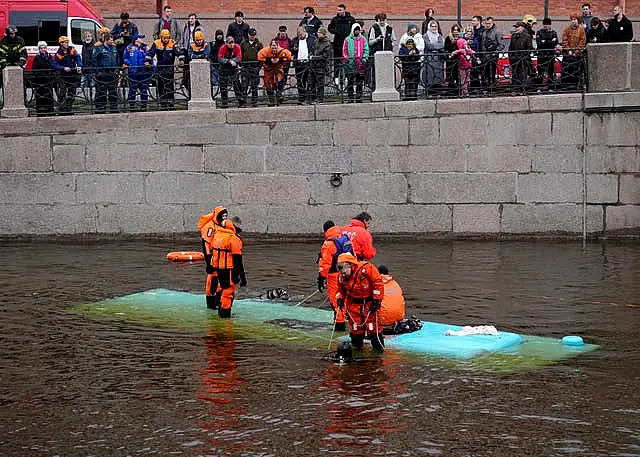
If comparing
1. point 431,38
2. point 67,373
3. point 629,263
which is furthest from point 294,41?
point 67,373

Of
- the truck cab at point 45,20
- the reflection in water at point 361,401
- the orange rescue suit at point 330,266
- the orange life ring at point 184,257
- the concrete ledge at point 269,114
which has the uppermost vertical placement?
the truck cab at point 45,20

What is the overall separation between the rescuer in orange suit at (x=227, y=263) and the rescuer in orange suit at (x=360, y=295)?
2.16 meters

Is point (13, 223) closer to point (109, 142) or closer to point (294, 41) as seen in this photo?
point (109, 142)

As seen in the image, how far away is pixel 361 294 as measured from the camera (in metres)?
Result: 12.1

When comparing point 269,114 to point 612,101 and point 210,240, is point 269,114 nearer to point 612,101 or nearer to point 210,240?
point 612,101

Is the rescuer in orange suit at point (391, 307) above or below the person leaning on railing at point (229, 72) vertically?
below

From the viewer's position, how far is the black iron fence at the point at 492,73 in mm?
20062

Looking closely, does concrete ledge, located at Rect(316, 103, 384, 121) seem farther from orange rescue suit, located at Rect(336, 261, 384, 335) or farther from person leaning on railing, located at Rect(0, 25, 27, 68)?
orange rescue suit, located at Rect(336, 261, 384, 335)

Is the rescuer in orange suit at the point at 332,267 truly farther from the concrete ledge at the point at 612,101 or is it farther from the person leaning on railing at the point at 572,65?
the person leaning on railing at the point at 572,65

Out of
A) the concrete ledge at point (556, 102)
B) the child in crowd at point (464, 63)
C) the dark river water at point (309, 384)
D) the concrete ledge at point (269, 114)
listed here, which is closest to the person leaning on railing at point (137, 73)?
the concrete ledge at point (269, 114)

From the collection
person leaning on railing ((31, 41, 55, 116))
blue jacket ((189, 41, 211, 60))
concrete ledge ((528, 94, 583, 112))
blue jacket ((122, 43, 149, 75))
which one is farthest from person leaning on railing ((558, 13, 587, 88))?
person leaning on railing ((31, 41, 55, 116))

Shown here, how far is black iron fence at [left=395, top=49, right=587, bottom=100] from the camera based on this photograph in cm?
2006

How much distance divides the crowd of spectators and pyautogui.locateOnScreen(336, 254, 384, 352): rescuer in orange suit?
861 cm

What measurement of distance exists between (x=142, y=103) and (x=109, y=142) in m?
0.89
